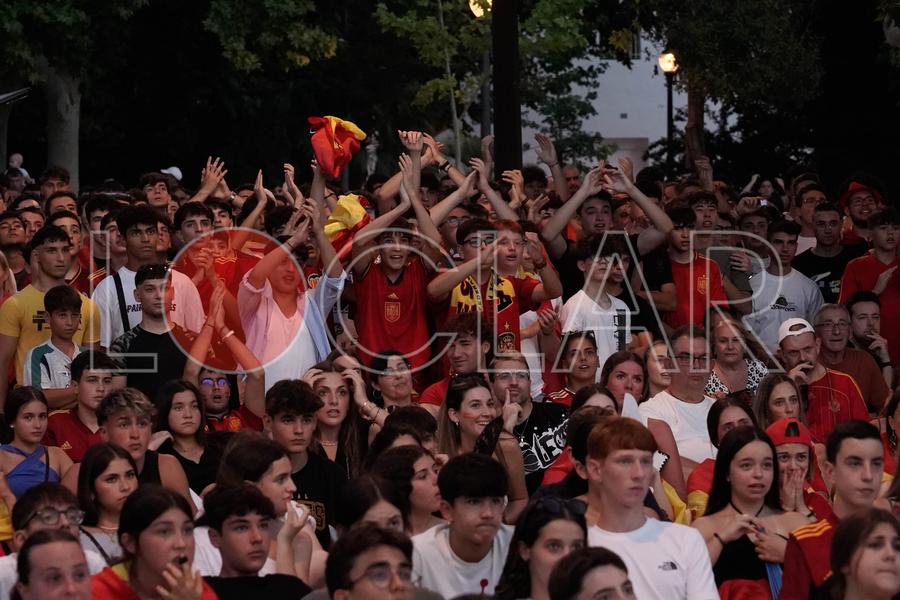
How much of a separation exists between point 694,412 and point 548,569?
3.98m

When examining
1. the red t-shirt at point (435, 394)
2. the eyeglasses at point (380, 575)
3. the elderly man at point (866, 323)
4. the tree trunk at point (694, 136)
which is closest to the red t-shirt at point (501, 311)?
the red t-shirt at point (435, 394)

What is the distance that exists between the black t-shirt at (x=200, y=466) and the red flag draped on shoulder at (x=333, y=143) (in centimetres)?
401

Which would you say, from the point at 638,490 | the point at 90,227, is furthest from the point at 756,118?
the point at 638,490

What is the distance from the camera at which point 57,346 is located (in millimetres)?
12195

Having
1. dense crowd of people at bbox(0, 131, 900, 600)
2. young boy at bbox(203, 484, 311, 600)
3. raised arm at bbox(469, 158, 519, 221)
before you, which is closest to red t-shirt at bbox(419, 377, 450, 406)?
dense crowd of people at bbox(0, 131, 900, 600)

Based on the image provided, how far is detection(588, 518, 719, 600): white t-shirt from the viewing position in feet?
26.2

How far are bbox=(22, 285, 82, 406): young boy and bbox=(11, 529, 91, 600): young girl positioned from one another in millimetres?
4715

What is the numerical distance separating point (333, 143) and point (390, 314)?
6.74 feet

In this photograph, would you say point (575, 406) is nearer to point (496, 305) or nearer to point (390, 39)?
point (496, 305)

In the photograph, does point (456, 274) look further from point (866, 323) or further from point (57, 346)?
point (866, 323)

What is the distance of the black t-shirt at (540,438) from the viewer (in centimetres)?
1089

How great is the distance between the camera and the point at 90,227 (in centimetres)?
1452

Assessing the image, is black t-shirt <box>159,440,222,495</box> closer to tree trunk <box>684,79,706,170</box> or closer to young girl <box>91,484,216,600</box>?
young girl <box>91,484,216,600</box>

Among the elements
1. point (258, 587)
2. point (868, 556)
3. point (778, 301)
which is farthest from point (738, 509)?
point (778, 301)
